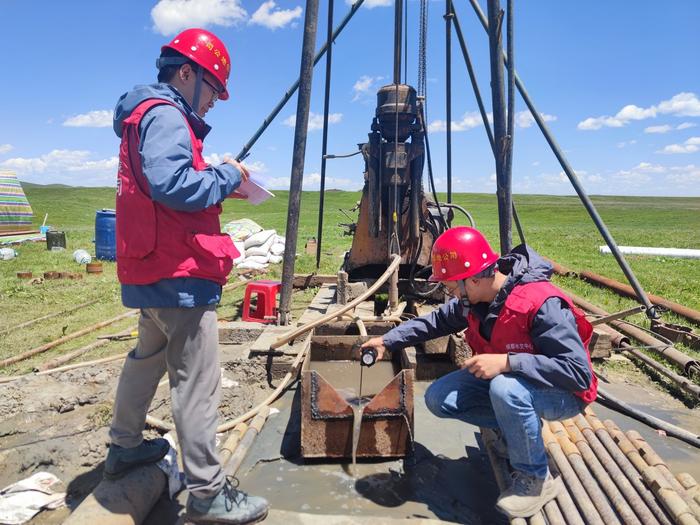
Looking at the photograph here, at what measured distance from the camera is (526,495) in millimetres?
2266

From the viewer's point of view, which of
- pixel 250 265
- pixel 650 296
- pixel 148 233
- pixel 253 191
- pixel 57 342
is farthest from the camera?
pixel 250 265

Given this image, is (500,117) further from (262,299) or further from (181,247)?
(262,299)

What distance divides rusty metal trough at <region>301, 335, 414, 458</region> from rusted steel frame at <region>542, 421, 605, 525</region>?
76 centimetres

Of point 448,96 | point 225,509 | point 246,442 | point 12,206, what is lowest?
point 246,442

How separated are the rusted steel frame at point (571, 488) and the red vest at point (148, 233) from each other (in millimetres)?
1904

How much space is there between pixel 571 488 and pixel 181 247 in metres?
2.11

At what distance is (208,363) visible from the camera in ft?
7.19

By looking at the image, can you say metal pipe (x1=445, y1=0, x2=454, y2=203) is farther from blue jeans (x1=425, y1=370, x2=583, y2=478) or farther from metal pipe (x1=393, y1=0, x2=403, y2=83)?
blue jeans (x1=425, y1=370, x2=583, y2=478)

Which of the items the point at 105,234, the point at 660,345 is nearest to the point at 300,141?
the point at 660,345

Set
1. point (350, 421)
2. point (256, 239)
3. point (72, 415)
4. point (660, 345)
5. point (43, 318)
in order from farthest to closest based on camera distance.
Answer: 1. point (256, 239)
2. point (43, 318)
3. point (660, 345)
4. point (72, 415)
5. point (350, 421)

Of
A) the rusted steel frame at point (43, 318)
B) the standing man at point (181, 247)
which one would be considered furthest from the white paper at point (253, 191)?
the rusted steel frame at point (43, 318)

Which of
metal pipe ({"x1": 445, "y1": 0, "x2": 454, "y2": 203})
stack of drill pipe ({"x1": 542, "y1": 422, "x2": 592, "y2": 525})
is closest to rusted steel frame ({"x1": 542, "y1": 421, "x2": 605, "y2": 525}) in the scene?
stack of drill pipe ({"x1": 542, "y1": 422, "x2": 592, "y2": 525})

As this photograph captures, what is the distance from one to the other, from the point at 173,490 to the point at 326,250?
40.0ft

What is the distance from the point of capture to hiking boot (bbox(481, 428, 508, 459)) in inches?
104
